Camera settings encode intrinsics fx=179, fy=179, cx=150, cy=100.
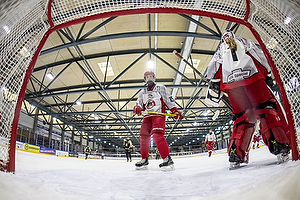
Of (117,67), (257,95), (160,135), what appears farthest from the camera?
(117,67)

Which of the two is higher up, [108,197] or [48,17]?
[48,17]

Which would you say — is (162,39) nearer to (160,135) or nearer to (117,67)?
(117,67)

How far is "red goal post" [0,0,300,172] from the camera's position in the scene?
1090 mm

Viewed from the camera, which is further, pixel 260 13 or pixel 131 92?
pixel 131 92

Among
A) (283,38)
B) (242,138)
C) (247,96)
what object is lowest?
(242,138)

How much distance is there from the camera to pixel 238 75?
1.70m

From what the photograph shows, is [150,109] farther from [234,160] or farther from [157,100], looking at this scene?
[234,160]

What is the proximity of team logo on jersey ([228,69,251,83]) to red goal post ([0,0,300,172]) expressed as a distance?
1.26 feet

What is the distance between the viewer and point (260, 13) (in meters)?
1.24

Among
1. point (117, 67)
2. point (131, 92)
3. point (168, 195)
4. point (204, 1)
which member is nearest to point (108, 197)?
point (168, 195)

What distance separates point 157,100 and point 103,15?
1.76 m

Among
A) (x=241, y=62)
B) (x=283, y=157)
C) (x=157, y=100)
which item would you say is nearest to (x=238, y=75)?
(x=241, y=62)

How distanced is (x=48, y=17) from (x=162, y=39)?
19.4 ft

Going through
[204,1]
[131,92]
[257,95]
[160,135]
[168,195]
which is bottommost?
[168,195]
